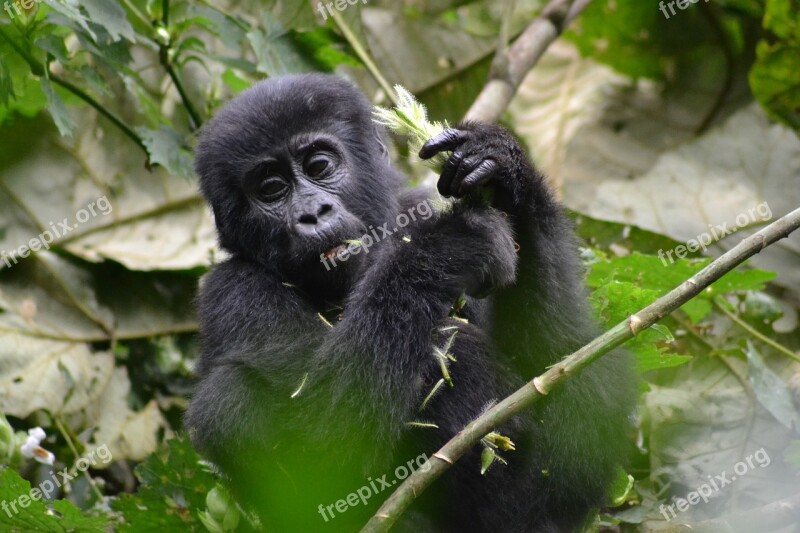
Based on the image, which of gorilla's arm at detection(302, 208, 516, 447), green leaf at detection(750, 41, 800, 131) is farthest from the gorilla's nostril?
green leaf at detection(750, 41, 800, 131)

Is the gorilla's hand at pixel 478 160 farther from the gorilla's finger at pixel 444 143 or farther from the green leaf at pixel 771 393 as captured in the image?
the green leaf at pixel 771 393

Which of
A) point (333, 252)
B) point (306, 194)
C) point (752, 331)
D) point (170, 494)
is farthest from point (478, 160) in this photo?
point (752, 331)

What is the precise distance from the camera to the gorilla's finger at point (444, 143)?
3324mm

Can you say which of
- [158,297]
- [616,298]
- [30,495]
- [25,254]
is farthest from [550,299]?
[25,254]

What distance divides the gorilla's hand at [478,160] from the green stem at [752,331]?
2118 millimetres

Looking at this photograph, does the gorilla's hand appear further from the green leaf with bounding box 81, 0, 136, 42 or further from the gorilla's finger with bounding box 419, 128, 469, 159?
the green leaf with bounding box 81, 0, 136, 42

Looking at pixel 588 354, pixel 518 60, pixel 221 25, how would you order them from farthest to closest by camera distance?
pixel 518 60 → pixel 221 25 → pixel 588 354

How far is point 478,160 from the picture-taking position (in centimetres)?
333

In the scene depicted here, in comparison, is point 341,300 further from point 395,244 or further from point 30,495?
point 30,495

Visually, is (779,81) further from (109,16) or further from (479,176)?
(109,16)

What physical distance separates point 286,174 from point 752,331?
102 inches

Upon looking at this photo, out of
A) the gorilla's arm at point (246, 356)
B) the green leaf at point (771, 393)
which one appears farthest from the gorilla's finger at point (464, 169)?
the green leaf at point (771, 393)

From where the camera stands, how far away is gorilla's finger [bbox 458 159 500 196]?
3.32 metres

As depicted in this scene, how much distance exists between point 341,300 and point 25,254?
8.72 ft
